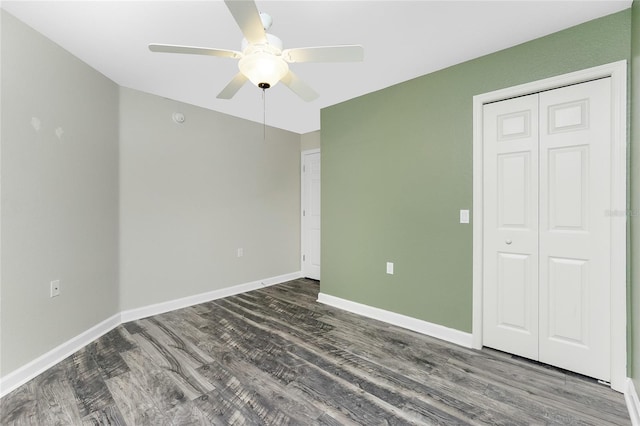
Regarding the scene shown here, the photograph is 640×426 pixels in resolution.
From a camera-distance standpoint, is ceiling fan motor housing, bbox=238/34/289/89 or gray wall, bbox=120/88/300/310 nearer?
ceiling fan motor housing, bbox=238/34/289/89

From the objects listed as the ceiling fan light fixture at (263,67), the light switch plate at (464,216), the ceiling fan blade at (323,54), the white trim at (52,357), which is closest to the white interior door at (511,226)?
the light switch plate at (464,216)

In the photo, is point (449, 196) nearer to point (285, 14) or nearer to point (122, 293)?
point (285, 14)

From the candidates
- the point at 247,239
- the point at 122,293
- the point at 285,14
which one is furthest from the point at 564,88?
the point at 122,293

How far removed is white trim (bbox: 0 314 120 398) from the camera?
5.98 ft

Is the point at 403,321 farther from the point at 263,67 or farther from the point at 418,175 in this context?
the point at 263,67

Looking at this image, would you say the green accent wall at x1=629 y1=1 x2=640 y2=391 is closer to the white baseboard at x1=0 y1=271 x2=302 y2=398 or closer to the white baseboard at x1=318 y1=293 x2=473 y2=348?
the white baseboard at x1=318 y1=293 x2=473 y2=348

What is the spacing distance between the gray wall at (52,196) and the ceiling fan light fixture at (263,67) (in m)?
1.64

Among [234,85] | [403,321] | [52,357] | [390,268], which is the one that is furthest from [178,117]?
[403,321]

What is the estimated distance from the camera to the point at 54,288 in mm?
2160

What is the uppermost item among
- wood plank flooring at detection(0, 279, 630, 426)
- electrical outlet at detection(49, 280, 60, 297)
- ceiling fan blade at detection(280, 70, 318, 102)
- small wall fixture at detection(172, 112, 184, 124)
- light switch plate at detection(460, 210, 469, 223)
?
small wall fixture at detection(172, 112, 184, 124)

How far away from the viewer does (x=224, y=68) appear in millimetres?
2465

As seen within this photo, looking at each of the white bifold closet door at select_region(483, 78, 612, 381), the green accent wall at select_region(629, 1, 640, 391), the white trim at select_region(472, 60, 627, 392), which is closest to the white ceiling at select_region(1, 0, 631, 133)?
the green accent wall at select_region(629, 1, 640, 391)

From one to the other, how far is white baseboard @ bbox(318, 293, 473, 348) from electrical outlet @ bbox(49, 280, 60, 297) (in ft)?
8.20

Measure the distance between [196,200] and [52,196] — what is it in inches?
56.2
